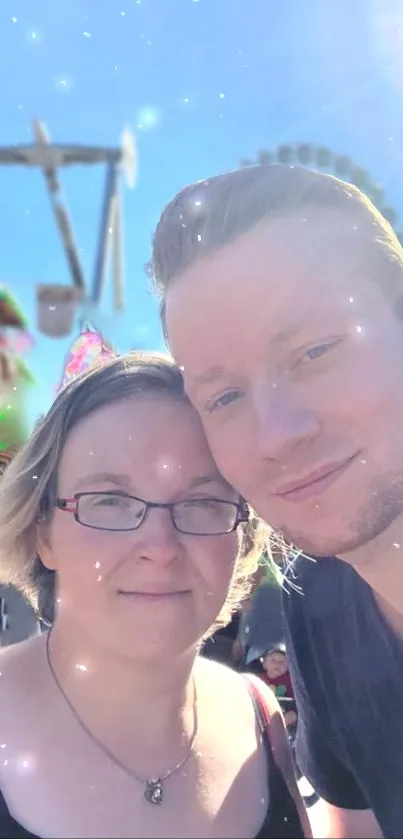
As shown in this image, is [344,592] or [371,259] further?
[344,592]

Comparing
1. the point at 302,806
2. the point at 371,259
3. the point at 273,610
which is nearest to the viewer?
the point at 371,259

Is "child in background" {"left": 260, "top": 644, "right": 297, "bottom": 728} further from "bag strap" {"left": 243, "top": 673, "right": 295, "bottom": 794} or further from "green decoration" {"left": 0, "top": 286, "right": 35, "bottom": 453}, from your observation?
"green decoration" {"left": 0, "top": 286, "right": 35, "bottom": 453}

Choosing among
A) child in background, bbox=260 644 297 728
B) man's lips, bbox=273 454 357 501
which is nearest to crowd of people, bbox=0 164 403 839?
man's lips, bbox=273 454 357 501

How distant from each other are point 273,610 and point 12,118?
0.62m

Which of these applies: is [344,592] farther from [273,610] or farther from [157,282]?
[157,282]

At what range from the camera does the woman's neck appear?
65 cm

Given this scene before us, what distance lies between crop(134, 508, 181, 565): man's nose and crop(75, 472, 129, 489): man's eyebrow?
36 millimetres

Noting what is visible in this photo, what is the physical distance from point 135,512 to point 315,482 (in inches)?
6.4

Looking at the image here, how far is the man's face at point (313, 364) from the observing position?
0.60 metres

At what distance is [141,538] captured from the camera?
63 cm

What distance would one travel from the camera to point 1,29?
70cm

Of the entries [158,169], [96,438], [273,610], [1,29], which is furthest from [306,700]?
[1,29]

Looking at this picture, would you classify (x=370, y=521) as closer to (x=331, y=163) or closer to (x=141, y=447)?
(x=141, y=447)

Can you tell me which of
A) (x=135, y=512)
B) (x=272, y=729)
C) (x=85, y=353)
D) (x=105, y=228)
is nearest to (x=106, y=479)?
(x=135, y=512)
